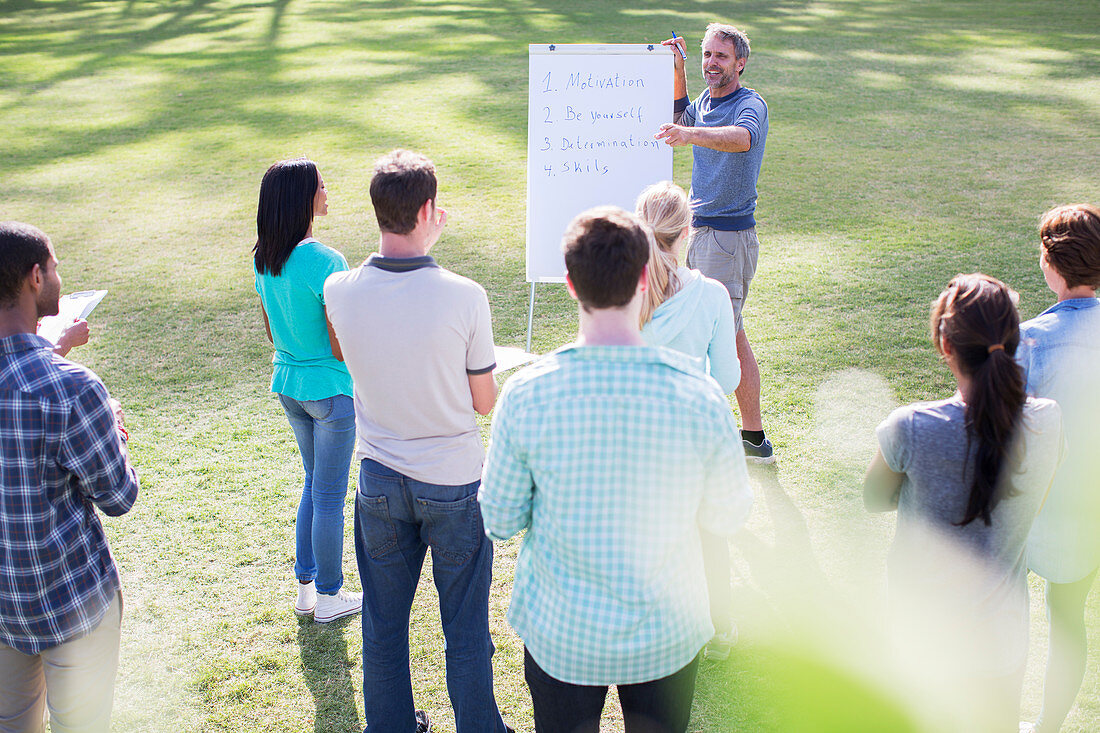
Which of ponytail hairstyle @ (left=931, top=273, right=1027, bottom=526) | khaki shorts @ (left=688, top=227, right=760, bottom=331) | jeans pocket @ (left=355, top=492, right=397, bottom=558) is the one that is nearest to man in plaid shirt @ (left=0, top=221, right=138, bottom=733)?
jeans pocket @ (left=355, top=492, right=397, bottom=558)

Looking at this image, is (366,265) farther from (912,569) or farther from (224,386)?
(224,386)

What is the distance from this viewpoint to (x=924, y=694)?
206cm

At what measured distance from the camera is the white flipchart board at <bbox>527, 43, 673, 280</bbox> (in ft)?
13.4

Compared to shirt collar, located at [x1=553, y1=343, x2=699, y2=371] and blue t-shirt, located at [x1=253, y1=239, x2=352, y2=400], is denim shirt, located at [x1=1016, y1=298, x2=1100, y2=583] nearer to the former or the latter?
shirt collar, located at [x1=553, y1=343, x2=699, y2=371]

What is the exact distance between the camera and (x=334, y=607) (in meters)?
3.12

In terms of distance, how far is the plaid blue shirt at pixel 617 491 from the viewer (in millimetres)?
1600

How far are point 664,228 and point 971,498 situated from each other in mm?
1178

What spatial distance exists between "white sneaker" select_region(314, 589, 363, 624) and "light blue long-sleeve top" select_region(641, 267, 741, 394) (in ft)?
4.92

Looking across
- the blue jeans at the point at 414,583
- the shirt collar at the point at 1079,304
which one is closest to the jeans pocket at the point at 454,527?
the blue jeans at the point at 414,583

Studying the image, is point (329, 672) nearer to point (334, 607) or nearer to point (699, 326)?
point (334, 607)

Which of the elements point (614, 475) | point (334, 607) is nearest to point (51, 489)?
point (614, 475)

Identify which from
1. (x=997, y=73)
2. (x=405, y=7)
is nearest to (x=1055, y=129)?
(x=997, y=73)

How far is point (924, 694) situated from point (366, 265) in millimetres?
1714

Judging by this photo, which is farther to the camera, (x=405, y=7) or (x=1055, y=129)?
(x=405, y=7)
